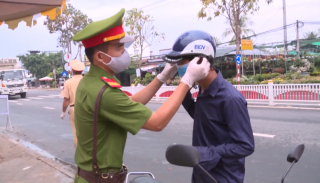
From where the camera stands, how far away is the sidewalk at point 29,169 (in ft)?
16.4

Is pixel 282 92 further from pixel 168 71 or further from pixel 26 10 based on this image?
pixel 168 71

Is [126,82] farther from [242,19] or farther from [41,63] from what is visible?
[41,63]

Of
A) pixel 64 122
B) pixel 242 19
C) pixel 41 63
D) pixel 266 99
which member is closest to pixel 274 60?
pixel 242 19

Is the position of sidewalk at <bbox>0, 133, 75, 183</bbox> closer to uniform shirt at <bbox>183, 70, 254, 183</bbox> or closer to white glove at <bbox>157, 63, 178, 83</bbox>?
white glove at <bbox>157, 63, 178, 83</bbox>

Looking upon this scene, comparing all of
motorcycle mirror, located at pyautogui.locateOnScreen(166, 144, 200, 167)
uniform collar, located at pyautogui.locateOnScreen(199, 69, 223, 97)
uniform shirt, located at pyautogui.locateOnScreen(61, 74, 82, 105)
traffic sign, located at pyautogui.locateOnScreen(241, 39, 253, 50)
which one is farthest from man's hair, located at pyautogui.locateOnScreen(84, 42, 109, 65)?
traffic sign, located at pyautogui.locateOnScreen(241, 39, 253, 50)

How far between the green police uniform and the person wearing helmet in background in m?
0.38

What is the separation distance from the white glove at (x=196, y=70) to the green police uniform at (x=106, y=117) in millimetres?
326

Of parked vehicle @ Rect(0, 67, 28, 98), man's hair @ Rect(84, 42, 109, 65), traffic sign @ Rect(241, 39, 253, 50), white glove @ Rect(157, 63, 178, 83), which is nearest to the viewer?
man's hair @ Rect(84, 42, 109, 65)

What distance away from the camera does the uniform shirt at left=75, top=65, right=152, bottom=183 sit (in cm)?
182

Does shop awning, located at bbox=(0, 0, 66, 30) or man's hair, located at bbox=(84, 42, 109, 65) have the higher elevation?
shop awning, located at bbox=(0, 0, 66, 30)

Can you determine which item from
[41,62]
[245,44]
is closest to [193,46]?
[245,44]

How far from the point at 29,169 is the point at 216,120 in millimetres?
4778

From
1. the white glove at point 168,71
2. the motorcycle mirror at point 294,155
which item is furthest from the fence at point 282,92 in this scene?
the motorcycle mirror at point 294,155

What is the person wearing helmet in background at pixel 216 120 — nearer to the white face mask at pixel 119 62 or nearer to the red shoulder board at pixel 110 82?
the white face mask at pixel 119 62
